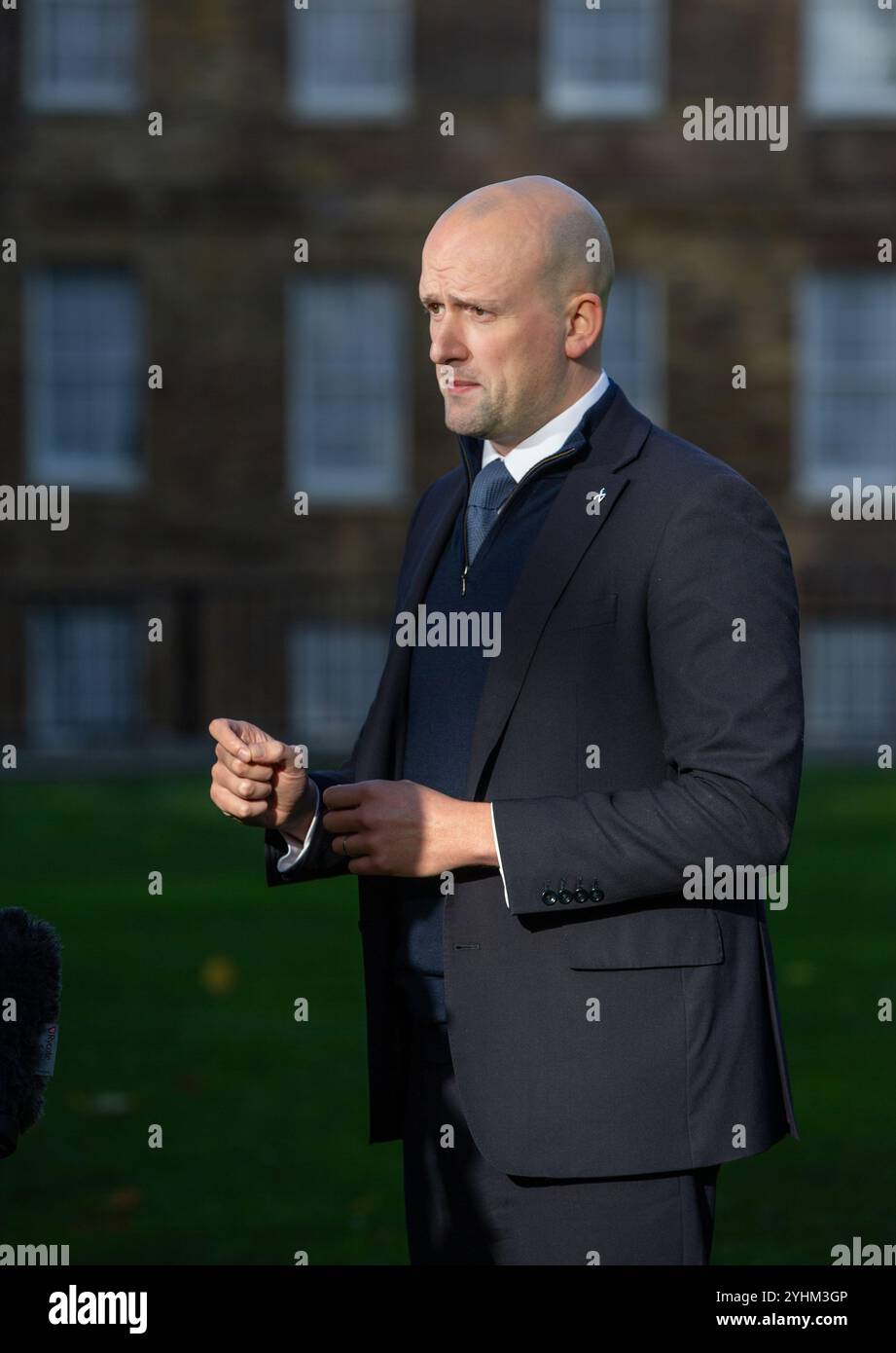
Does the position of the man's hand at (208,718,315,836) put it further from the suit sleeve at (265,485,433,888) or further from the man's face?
the man's face

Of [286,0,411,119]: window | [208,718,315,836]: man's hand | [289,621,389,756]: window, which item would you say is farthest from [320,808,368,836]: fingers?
[286,0,411,119]: window

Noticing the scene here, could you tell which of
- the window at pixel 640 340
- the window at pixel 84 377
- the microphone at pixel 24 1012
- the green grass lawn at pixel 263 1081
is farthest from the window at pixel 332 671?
A: the microphone at pixel 24 1012

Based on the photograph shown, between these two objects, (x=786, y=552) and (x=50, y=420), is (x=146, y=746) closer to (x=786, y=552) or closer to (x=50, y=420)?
(x=50, y=420)

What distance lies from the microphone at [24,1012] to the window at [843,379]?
21608 mm

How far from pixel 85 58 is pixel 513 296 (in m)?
21.4

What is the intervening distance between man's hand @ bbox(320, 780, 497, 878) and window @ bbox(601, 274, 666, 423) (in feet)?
68.1

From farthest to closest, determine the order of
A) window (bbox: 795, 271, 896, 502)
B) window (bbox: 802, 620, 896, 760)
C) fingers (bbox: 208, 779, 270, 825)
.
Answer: window (bbox: 795, 271, 896, 502)
window (bbox: 802, 620, 896, 760)
fingers (bbox: 208, 779, 270, 825)

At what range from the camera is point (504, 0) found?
23.2 metres

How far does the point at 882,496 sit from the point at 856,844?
1052 cm

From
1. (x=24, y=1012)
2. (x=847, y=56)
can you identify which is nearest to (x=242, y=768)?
(x=24, y=1012)

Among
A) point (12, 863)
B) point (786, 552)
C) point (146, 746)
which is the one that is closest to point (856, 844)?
point (12, 863)

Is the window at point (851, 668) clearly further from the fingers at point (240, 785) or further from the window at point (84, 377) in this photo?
the fingers at point (240, 785)

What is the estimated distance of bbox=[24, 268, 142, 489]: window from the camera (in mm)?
23594

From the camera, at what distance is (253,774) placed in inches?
129
